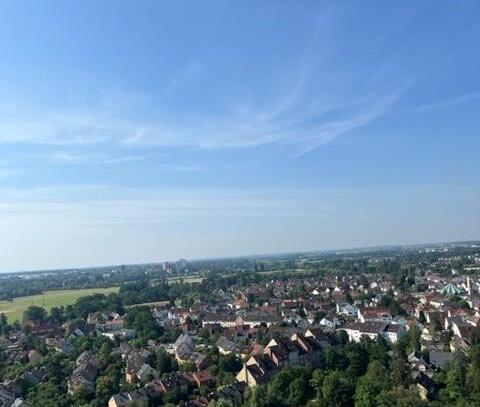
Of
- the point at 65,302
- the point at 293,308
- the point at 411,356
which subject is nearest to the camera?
the point at 411,356

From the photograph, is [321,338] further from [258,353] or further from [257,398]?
[257,398]

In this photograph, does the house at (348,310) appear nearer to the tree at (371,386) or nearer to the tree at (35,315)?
the tree at (371,386)

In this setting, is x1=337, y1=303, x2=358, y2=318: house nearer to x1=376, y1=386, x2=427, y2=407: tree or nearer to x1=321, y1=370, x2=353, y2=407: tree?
x1=321, y1=370, x2=353, y2=407: tree

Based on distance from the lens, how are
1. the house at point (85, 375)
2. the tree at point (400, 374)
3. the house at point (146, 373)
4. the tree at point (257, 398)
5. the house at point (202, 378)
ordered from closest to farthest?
the tree at point (257, 398) → the tree at point (400, 374) → the house at point (202, 378) → the house at point (85, 375) → the house at point (146, 373)

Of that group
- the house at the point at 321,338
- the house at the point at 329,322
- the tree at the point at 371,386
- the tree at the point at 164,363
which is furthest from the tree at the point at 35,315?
the tree at the point at 371,386

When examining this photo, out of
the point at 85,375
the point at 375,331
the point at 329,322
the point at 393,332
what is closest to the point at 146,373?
the point at 85,375

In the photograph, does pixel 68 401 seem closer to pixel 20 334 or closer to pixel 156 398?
pixel 156 398

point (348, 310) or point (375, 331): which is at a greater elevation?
point (348, 310)

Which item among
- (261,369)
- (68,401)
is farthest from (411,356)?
(68,401)
